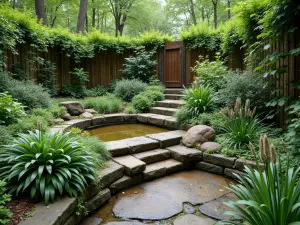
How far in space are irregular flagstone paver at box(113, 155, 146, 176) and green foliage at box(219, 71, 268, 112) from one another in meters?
2.32

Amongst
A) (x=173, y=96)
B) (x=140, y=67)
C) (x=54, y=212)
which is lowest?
(x=54, y=212)

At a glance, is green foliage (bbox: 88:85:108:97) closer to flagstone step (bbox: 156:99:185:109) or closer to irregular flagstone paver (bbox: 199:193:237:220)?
flagstone step (bbox: 156:99:185:109)

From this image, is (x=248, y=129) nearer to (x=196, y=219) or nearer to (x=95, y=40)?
(x=196, y=219)

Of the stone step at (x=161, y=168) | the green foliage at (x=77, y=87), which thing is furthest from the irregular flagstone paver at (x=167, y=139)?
the green foliage at (x=77, y=87)

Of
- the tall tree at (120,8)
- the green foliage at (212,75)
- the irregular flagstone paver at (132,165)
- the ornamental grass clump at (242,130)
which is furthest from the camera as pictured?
the tall tree at (120,8)

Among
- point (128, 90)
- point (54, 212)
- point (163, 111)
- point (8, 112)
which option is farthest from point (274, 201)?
point (128, 90)

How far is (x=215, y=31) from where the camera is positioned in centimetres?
825

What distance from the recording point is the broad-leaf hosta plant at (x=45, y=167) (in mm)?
2225

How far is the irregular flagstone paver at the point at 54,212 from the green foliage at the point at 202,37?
7.31m

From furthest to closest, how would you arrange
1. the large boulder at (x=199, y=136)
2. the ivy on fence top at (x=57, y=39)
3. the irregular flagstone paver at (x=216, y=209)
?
the ivy on fence top at (x=57, y=39) → the large boulder at (x=199, y=136) → the irregular flagstone paver at (x=216, y=209)

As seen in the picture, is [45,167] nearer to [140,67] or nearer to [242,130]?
[242,130]

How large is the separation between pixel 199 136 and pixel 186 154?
0.54 meters

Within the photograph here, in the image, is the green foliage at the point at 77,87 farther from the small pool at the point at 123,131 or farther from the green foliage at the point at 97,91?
the small pool at the point at 123,131

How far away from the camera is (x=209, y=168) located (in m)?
→ 3.67
